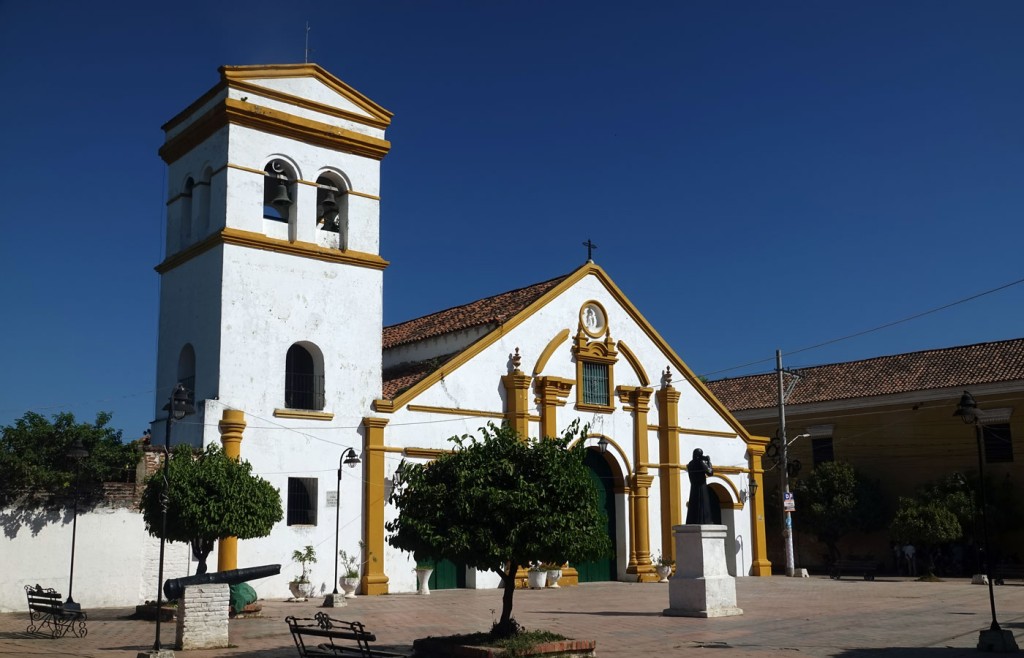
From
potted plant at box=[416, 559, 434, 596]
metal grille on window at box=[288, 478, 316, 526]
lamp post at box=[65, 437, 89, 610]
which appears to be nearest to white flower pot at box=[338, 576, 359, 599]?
metal grille on window at box=[288, 478, 316, 526]

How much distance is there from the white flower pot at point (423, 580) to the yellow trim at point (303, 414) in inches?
182

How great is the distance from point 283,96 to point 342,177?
8.61 ft

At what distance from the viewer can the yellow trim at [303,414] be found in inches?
1006

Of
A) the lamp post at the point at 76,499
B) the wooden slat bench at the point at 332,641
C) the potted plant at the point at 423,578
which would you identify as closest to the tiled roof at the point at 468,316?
the potted plant at the point at 423,578

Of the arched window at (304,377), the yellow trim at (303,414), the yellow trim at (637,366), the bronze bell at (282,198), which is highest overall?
the bronze bell at (282,198)

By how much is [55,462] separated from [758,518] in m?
23.0

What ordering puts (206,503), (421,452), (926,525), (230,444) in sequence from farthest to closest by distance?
(926,525) → (421,452) → (230,444) → (206,503)

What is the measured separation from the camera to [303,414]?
25859 mm

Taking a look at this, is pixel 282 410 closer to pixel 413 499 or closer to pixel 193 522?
pixel 193 522

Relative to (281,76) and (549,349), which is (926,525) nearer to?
(549,349)

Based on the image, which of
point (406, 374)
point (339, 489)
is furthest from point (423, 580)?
point (406, 374)

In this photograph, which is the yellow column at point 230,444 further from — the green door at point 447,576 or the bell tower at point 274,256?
the green door at point 447,576

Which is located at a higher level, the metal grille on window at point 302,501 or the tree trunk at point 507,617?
the metal grille on window at point 302,501

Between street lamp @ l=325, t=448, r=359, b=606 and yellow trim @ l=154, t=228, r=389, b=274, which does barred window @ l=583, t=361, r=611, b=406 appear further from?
street lamp @ l=325, t=448, r=359, b=606
